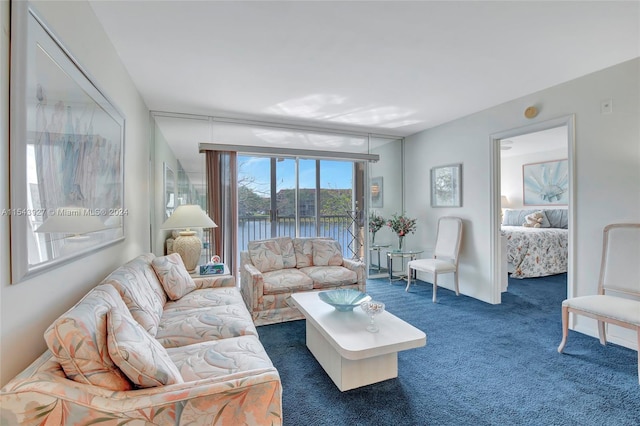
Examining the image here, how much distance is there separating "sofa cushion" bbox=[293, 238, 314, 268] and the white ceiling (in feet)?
5.80

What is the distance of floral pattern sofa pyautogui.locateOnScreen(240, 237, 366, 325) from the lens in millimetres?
3059

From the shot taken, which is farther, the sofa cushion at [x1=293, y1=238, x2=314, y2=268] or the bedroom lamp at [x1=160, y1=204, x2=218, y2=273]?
the sofa cushion at [x1=293, y1=238, x2=314, y2=268]

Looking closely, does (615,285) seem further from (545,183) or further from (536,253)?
(545,183)

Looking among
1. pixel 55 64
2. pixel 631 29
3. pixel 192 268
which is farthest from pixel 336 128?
pixel 55 64

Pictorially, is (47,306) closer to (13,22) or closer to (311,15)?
(13,22)

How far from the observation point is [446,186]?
170 inches

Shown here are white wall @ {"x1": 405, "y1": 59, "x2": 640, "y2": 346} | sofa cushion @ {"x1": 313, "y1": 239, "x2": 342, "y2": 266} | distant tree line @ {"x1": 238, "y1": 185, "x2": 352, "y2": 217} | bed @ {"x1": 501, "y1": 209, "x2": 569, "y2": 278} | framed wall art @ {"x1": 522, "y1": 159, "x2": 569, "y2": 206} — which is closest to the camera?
white wall @ {"x1": 405, "y1": 59, "x2": 640, "y2": 346}

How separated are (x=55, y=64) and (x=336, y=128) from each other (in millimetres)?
3614

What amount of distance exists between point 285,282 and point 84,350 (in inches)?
87.7

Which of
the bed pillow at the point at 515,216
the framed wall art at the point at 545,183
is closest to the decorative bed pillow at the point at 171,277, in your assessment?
the bed pillow at the point at 515,216

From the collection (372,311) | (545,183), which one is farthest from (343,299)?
(545,183)

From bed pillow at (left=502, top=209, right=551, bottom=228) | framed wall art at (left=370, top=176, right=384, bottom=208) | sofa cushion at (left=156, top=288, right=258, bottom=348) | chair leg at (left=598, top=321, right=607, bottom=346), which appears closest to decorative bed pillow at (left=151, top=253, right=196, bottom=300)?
sofa cushion at (left=156, top=288, right=258, bottom=348)

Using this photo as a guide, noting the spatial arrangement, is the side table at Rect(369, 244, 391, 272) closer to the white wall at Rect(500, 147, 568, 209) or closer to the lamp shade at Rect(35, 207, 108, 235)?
the white wall at Rect(500, 147, 568, 209)

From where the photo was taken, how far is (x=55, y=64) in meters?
1.29
